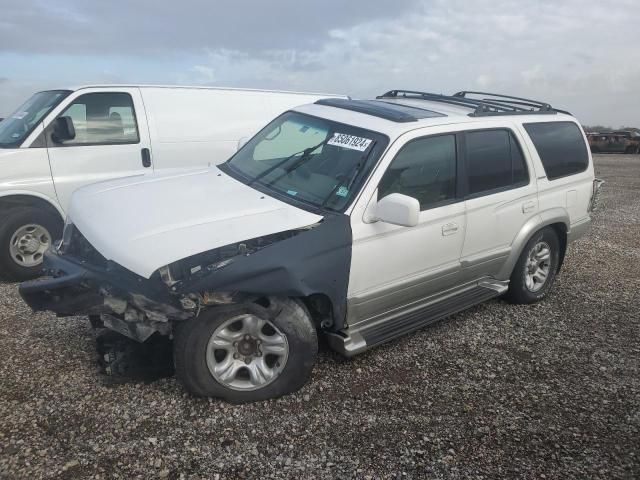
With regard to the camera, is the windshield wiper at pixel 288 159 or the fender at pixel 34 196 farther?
the fender at pixel 34 196

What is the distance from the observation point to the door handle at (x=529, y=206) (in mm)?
4652

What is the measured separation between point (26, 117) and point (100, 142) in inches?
32.3

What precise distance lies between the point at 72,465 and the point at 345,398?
1.65 m

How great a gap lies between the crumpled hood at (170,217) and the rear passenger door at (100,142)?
1733mm

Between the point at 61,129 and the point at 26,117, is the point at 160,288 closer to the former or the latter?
the point at 61,129

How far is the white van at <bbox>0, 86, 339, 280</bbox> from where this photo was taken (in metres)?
5.41

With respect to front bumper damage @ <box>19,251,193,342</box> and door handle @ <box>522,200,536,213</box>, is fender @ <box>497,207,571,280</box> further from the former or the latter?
front bumper damage @ <box>19,251,193,342</box>

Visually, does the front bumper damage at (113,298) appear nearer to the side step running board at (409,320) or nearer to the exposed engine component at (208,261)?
the exposed engine component at (208,261)

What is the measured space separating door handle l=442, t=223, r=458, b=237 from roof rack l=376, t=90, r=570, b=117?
103 cm

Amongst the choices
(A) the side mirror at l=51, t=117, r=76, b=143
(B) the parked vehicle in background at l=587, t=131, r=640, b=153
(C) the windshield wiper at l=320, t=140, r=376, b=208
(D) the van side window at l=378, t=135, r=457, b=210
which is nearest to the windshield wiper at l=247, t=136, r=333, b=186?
(C) the windshield wiper at l=320, t=140, r=376, b=208

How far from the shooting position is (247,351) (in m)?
3.32

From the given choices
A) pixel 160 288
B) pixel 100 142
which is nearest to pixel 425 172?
pixel 160 288

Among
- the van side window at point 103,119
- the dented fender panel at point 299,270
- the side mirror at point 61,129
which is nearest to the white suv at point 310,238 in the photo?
the dented fender panel at point 299,270

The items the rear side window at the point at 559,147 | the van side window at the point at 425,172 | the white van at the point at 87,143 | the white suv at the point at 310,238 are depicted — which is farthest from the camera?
the white van at the point at 87,143
